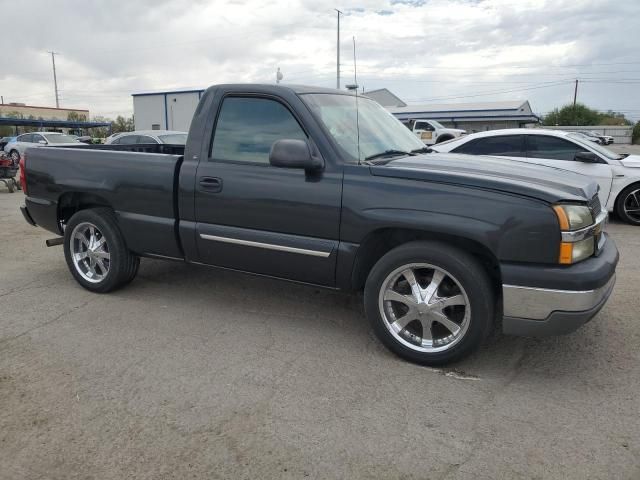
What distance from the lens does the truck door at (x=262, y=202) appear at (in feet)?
12.5

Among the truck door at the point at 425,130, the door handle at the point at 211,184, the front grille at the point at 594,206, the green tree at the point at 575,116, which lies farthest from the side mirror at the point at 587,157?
the green tree at the point at 575,116

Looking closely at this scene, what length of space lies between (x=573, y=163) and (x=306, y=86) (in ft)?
18.4

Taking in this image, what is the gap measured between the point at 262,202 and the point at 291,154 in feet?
1.74

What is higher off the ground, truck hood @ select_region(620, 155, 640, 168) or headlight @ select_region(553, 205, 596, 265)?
truck hood @ select_region(620, 155, 640, 168)

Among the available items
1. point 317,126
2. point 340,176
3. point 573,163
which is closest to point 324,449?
point 340,176

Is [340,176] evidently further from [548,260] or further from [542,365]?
[542,365]

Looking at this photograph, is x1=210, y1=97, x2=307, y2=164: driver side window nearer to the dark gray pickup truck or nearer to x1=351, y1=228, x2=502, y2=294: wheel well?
the dark gray pickup truck

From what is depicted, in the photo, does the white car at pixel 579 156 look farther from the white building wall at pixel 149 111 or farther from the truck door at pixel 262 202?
the white building wall at pixel 149 111

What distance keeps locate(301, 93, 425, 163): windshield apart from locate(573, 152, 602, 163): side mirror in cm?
458

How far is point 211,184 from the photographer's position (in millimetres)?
4211

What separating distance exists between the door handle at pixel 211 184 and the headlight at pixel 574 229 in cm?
239

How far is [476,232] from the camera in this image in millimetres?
3281

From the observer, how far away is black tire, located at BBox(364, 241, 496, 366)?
334cm

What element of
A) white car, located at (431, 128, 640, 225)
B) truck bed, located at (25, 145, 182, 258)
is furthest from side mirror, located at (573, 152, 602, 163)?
truck bed, located at (25, 145, 182, 258)
